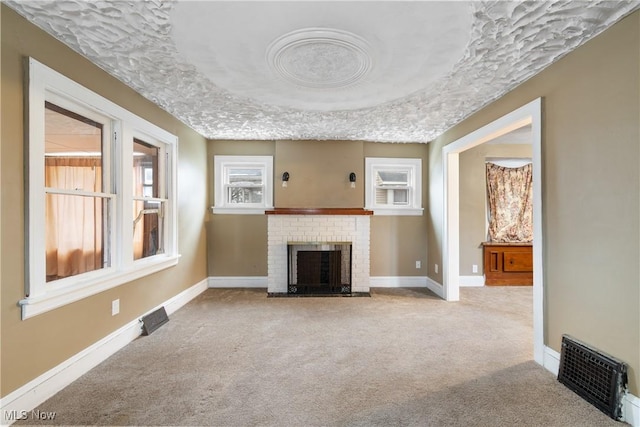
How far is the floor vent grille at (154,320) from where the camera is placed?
3084mm

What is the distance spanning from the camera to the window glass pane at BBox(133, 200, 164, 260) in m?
3.22

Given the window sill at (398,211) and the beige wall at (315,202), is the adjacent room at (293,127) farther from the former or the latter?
the window sill at (398,211)

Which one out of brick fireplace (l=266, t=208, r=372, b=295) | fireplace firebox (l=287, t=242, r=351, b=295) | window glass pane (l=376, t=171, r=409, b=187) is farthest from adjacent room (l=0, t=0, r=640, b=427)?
window glass pane (l=376, t=171, r=409, b=187)

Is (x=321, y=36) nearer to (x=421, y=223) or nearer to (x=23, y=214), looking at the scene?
(x=23, y=214)

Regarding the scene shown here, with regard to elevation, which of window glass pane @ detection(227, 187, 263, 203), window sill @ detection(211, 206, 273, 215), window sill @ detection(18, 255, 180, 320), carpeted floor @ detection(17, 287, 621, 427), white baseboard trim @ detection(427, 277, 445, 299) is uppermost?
window glass pane @ detection(227, 187, 263, 203)

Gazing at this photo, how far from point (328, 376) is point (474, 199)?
4.21 meters

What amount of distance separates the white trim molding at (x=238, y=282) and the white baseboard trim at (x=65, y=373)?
1994 mm

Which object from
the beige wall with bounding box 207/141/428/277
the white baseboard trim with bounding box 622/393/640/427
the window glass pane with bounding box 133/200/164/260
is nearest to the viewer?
the white baseboard trim with bounding box 622/393/640/427

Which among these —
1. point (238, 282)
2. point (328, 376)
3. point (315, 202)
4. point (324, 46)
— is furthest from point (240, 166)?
point (328, 376)

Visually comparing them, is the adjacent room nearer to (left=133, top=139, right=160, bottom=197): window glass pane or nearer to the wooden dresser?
(left=133, top=139, right=160, bottom=197): window glass pane

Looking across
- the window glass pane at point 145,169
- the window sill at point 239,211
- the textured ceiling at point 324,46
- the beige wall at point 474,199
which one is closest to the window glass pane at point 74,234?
the window glass pane at point 145,169

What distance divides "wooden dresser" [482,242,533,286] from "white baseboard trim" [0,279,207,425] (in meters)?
5.18

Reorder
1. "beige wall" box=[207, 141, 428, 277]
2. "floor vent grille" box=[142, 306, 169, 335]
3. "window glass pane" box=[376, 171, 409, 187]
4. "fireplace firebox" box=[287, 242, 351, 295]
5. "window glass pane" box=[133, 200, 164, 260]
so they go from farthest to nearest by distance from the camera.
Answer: "window glass pane" box=[376, 171, 409, 187]
"beige wall" box=[207, 141, 428, 277]
"fireplace firebox" box=[287, 242, 351, 295]
"window glass pane" box=[133, 200, 164, 260]
"floor vent grille" box=[142, 306, 169, 335]

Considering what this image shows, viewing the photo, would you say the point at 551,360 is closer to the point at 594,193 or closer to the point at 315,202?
the point at 594,193
